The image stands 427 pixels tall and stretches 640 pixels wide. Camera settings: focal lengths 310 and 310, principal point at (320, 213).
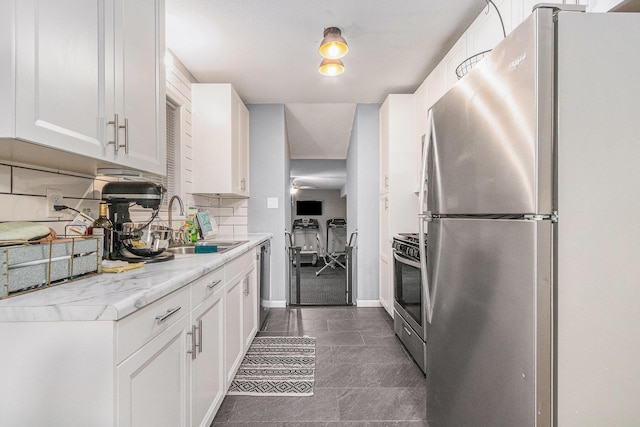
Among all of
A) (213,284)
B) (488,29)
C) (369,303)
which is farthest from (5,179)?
(369,303)

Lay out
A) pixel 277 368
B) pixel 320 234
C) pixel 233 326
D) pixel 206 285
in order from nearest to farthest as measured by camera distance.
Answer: pixel 206 285
pixel 233 326
pixel 277 368
pixel 320 234

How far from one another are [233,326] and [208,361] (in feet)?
1.48

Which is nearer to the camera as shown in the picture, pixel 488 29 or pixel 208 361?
pixel 208 361

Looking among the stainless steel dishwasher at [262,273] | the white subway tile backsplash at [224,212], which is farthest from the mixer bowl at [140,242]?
the white subway tile backsplash at [224,212]

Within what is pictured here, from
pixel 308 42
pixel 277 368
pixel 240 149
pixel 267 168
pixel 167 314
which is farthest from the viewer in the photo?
pixel 267 168

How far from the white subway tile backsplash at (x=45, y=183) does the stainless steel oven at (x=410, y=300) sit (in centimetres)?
192

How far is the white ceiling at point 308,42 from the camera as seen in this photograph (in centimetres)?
193

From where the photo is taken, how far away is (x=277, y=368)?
2193 mm

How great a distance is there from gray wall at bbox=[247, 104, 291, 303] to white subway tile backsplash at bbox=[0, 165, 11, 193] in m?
2.55

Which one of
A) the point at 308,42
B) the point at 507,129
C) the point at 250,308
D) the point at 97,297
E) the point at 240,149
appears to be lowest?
the point at 250,308

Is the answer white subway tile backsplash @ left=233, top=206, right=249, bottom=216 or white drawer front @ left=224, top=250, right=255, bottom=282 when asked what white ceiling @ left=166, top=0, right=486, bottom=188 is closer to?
white subway tile backsplash @ left=233, top=206, right=249, bottom=216

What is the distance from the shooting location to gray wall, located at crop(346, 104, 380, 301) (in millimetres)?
3602
